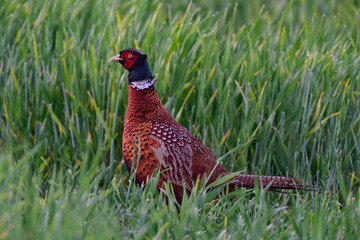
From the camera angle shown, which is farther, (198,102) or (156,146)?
(198,102)

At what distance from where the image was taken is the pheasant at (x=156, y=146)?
3006mm

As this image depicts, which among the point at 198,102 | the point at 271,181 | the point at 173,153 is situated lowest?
the point at 271,181

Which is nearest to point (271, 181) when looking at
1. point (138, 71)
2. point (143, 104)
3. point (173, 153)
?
point (173, 153)

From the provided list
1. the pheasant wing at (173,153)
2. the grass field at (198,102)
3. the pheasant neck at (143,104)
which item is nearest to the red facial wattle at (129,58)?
the pheasant neck at (143,104)

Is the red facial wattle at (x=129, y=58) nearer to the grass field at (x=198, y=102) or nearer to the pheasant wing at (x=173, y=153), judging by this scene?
the pheasant wing at (x=173, y=153)

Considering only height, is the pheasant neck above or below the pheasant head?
below

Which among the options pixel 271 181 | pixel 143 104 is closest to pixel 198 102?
pixel 143 104

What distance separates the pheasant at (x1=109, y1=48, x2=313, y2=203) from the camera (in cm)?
301

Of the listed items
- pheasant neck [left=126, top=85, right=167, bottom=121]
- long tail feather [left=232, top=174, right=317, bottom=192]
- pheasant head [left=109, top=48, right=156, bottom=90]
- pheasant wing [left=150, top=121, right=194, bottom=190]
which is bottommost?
long tail feather [left=232, top=174, right=317, bottom=192]

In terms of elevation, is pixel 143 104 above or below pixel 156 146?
above

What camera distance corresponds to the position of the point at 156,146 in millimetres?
3004

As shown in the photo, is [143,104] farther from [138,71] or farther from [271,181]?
[271,181]

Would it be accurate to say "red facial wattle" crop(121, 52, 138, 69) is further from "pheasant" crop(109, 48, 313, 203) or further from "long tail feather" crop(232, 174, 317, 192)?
"long tail feather" crop(232, 174, 317, 192)

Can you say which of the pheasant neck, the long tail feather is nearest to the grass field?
the long tail feather
